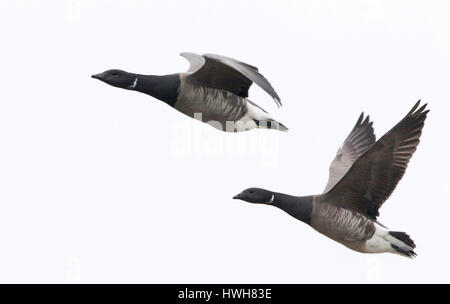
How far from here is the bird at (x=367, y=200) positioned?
13.9 m

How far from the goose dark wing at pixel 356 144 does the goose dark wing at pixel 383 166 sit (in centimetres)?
225

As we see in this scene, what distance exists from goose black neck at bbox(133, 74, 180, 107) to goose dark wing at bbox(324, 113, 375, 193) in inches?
102

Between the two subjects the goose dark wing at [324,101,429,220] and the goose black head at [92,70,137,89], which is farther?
the goose black head at [92,70,137,89]

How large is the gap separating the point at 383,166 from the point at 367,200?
54 centimetres

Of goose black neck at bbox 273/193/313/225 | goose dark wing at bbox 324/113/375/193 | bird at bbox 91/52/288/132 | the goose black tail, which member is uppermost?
bird at bbox 91/52/288/132

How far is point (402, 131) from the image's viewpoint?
548 inches

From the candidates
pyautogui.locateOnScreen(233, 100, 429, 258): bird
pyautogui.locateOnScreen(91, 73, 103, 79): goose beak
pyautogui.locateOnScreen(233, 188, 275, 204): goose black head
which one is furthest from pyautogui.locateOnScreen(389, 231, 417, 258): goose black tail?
pyautogui.locateOnScreen(91, 73, 103, 79): goose beak

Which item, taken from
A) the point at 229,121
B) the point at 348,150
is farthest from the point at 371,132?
the point at 229,121

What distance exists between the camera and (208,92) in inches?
611

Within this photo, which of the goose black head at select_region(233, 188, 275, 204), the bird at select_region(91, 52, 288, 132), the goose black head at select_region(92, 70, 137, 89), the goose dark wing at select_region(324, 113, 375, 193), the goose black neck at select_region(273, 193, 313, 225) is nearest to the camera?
the goose black neck at select_region(273, 193, 313, 225)

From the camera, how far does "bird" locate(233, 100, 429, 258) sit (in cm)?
1390

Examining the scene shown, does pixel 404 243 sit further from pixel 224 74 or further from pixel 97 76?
pixel 97 76

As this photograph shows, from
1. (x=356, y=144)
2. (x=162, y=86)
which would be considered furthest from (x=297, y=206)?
(x=356, y=144)

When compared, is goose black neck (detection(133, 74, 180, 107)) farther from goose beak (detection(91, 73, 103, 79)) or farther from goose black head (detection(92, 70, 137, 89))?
goose beak (detection(91, 73, 103, 79))
